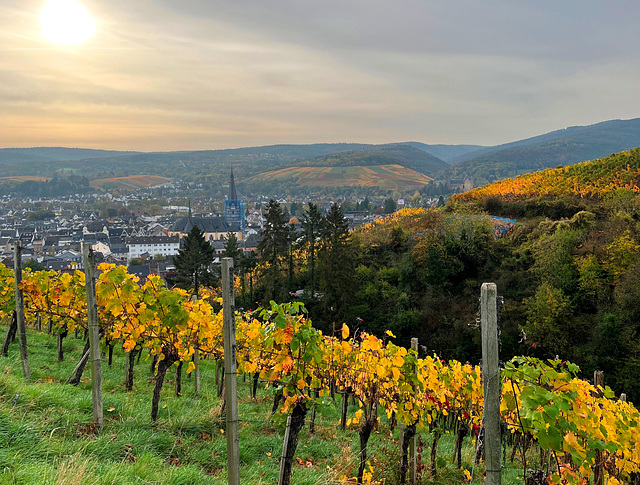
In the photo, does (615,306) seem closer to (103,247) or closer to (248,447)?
(248,447)

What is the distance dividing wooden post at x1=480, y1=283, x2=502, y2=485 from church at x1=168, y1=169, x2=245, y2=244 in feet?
337

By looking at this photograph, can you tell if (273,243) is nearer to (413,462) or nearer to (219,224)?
(413,462)

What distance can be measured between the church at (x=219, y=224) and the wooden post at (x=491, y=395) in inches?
4039

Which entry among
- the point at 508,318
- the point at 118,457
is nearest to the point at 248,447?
the point at 118,457

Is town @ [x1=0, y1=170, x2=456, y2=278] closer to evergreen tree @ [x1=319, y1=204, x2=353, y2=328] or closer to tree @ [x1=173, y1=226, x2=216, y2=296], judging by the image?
tree @ [x1=173, y1=226, x2=216, y2=296]

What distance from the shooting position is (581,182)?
31.3m

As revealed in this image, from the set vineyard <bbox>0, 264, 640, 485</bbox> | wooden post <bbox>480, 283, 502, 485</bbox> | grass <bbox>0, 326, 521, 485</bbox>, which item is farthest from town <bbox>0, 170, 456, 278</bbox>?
wooden post <bbox>480, 283, 502, 485</bbox>

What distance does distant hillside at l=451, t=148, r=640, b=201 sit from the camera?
29250 mm

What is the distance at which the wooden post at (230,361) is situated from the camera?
350 centimetres

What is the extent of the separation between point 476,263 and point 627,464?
22798mm

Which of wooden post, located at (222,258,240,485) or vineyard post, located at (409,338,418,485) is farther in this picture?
vineyard post, located at (409,338,418,485)

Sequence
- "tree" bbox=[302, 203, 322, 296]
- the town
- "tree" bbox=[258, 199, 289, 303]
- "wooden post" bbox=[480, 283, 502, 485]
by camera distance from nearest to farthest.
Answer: "wooden post" bbox=[480, 283, 502, 485] < "tree" bbox=[258, 199, 289, 303] < "tree" bbox=[302, 203, 322, 296] < the town

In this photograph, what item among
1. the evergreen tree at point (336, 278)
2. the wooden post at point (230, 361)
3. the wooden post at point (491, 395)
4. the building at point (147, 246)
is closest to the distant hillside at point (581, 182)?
the evergreen tree at point (336, 278)

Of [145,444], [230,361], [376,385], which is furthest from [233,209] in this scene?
[230,361]
